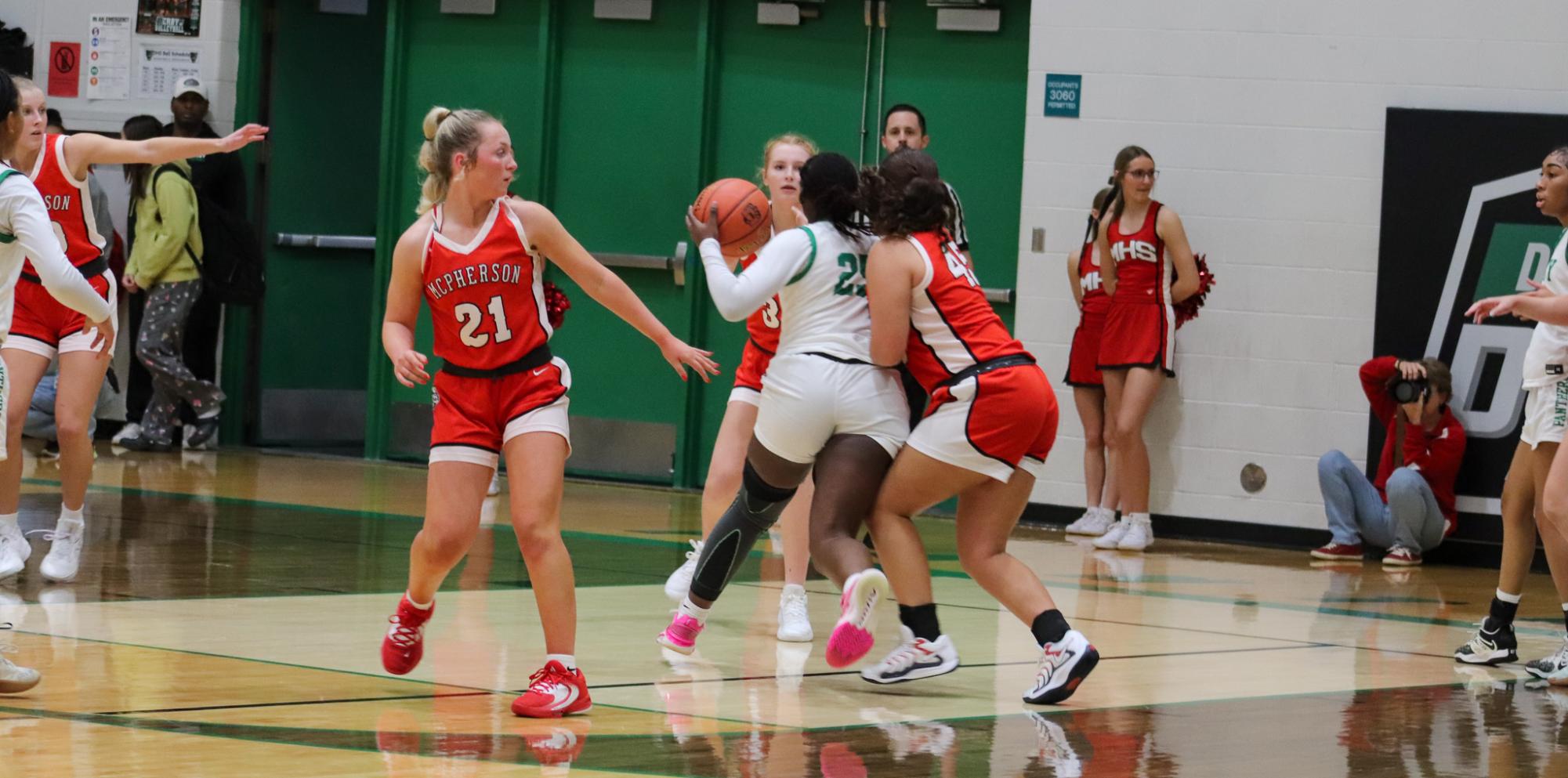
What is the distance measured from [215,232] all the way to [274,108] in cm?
112

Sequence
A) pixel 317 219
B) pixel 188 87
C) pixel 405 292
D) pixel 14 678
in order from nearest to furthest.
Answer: pixel 14 678
pixel 405 292
pixel 188 87
pixel 317 219

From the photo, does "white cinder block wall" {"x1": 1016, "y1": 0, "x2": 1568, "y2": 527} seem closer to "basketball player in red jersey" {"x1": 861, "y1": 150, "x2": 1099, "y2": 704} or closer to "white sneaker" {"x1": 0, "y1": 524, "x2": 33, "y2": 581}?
"basketball player in red jersey" {"x1": 861, "y1": 150, "x2": 1099, "y2": 704}

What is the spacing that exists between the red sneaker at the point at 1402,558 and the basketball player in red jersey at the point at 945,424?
4780 mm

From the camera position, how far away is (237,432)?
12.6m

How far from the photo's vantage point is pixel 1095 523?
10.1 meters

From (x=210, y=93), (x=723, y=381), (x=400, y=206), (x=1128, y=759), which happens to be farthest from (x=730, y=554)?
(x=210, y=93)

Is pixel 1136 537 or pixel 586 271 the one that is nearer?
pixel 586 271

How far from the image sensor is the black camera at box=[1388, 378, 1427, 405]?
9.38 m

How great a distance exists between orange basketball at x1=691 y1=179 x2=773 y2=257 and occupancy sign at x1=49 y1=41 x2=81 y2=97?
8.06 m

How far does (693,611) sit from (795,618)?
20.7 inches

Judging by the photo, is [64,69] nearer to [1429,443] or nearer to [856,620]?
[1429,443]

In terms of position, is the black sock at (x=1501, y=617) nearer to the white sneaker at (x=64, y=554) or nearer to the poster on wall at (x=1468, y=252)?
the poster on wall at (x=1468, y=252)

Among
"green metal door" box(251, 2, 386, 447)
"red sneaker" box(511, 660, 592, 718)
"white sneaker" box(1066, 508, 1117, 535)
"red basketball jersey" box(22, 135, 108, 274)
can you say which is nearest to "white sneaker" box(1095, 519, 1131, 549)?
"white sneaker" box(1066, 508, 1117, 535)

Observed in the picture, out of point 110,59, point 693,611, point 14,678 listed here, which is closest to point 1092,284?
point 693,611
